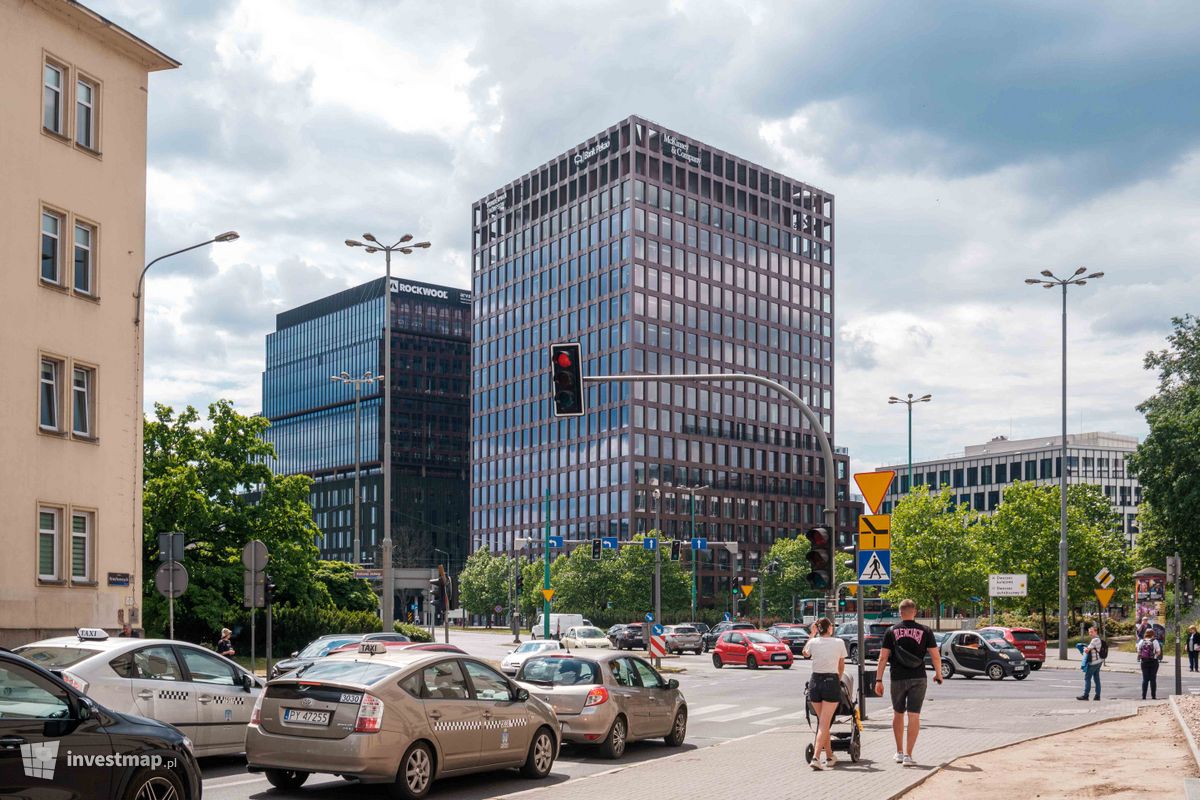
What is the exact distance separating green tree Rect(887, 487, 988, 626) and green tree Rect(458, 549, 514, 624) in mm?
53890

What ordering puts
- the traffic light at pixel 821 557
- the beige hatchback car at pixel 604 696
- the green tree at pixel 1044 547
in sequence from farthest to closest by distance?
the green tree at pixel 1044 547, the traffic light at pixel 821 557, the beige hatchback car at pixel 604 696

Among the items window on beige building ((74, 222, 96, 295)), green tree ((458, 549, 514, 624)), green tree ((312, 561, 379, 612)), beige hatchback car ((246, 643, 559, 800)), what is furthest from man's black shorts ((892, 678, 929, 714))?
green tree ((458, 549, 514, 624))

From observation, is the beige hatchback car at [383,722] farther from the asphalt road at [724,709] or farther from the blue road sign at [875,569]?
the blue road sign at [875,569]

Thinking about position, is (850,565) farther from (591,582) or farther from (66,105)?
(66,105)

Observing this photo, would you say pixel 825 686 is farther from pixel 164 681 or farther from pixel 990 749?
pixel 164 681

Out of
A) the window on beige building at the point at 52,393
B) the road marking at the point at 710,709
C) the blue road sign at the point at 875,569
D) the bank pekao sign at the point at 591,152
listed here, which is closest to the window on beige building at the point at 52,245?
the window on beige building at the point at 52,393

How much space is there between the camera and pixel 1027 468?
6171 inches

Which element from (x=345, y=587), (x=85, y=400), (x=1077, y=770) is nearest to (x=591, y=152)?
(x=345, y=587)

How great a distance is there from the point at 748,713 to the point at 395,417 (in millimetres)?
142517

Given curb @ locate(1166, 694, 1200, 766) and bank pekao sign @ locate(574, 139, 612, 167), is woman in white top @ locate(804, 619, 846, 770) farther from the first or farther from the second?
bank pekao sign @ locate(574, 139, 612, 167)

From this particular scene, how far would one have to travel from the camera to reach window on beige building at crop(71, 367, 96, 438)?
104 feet

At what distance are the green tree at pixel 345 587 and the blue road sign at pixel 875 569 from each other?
36065 mm

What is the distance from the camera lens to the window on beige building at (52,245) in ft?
100

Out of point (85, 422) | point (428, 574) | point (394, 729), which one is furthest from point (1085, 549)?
point (394, 729)
